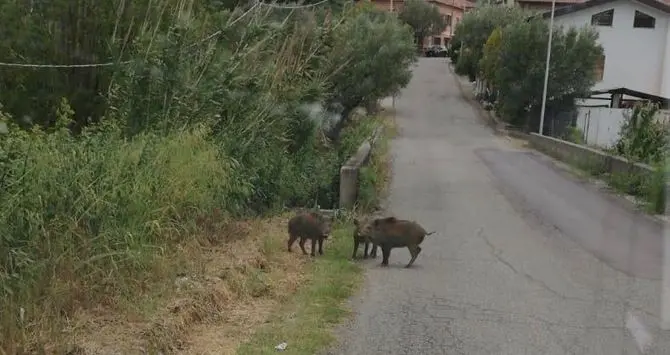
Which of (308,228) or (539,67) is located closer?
(308,228)

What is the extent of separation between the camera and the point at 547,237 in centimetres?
997

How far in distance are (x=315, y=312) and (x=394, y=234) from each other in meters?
1.96

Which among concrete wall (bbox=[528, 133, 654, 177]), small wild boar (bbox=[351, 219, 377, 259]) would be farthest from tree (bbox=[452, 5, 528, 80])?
small wild boar (bbox=[351, 219, 377, 259])

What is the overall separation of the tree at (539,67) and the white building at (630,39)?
486cm

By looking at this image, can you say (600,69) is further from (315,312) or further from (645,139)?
(315,312)

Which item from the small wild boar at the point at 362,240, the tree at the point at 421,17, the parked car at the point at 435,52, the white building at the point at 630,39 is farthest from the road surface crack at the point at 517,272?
the parked car at the point at 435,52

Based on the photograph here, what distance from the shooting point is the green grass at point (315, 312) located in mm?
5195

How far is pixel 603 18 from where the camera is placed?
133 ft

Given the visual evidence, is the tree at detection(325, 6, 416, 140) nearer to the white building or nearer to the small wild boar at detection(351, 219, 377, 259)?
the white building

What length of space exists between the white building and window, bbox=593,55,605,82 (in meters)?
0.05

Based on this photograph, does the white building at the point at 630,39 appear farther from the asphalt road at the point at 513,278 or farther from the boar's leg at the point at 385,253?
the boar's leg at the point at 385,253

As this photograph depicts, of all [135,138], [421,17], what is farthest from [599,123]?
[421,17]

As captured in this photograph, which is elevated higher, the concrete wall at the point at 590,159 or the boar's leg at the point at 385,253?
the boar's leg at the point at 385,253

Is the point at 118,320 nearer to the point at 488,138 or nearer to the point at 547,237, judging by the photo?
the point at 547,237
